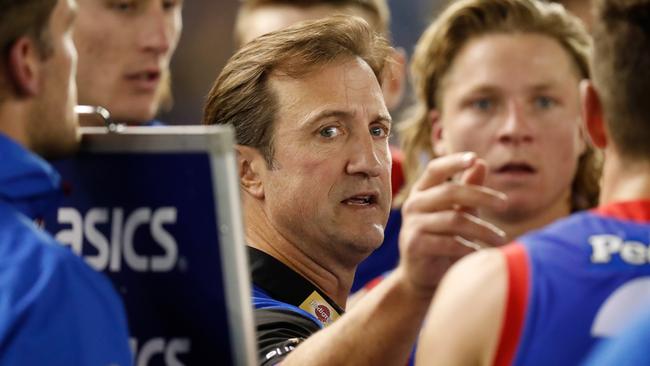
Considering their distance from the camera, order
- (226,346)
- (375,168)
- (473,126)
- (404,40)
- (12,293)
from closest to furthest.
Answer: (12,293)
(226,346)
(375,168)
(473,126)
(404,40)

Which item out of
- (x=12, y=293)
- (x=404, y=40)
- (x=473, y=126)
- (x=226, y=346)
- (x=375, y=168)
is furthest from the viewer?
(x=404, y=40)

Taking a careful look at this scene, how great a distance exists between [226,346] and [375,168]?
1.04 m

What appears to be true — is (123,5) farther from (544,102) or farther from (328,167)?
(328,167)

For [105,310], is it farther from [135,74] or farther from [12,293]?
[135,74]

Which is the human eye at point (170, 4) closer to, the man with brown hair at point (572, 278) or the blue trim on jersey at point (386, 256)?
the blue trim on jersey at point (386, 256)

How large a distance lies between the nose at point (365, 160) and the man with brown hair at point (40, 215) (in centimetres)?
103

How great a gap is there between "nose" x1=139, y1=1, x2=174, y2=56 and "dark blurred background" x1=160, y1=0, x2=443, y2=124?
5.23m

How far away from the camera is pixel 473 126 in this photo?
5.04 metres

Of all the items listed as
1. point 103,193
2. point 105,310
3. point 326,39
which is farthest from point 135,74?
point 105,310

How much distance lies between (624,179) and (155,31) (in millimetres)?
3003

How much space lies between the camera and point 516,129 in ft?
16.2

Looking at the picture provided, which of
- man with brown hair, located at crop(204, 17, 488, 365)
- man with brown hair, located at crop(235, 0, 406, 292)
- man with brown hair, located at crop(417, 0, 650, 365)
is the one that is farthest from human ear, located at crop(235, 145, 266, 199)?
man with brown hair, located at crop(235, 0, 406, 292)

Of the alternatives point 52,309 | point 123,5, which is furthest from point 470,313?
point 123,5

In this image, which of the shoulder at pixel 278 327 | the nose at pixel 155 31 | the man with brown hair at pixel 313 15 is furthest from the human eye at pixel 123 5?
the shoulder at pixel 278 327
